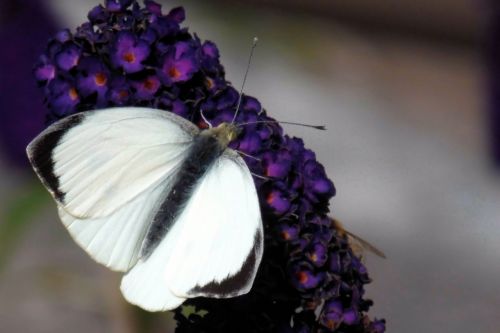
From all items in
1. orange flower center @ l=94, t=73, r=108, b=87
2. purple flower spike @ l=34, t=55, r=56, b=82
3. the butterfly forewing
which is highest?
orange flower center @ l=94, t=73, r=108, b=87

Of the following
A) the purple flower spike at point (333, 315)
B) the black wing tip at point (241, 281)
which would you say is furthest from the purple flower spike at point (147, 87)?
the purple flower spike at point (333, 315)

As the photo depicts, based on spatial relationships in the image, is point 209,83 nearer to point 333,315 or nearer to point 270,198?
point 270,198

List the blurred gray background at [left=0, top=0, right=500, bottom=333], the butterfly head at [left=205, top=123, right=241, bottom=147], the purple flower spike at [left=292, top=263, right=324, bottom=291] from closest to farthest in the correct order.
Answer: the butterfly head at [left=205, top=123, right=241, bottom=147] < the purple flower spike at [left=292, top=263, right=324, bottom=291] < the blurred gray background at [left=0, top=0, right=500, bottom=333]

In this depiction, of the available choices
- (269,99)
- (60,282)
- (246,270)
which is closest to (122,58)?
(246,270)

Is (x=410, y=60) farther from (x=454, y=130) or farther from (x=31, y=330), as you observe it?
(x=31, y=330)

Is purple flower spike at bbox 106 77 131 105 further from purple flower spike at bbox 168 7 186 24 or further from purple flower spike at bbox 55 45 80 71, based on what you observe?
purple flower spike at bbox 168 7 186 24

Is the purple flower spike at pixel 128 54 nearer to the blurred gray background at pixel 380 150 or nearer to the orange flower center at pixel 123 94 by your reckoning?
the orange flower center at pixel 123 94

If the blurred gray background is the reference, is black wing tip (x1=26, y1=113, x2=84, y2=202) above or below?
above

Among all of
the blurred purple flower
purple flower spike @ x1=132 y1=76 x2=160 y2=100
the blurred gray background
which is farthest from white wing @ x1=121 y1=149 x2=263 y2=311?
the blurred purple flower

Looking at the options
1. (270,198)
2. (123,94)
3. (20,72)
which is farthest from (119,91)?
(20,72)

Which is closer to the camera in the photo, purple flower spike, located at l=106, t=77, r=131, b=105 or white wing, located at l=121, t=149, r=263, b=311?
white wing, located at l=121, t=149, r=263, b=311
